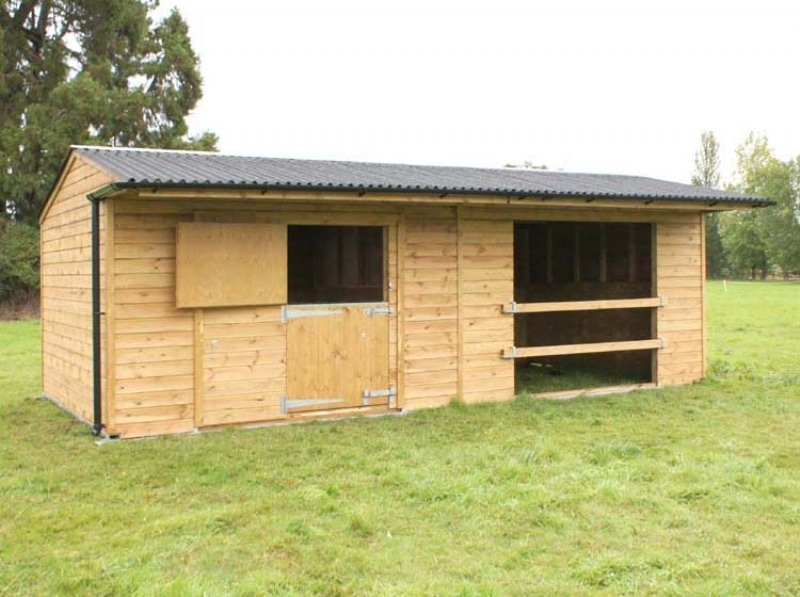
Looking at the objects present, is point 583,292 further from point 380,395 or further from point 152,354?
point 152,354

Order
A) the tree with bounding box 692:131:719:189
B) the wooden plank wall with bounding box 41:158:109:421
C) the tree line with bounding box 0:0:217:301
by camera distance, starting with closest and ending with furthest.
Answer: the wooden plank wall with bounding box 41:158:109:421 → the tree line with bounding box 0:0:217:301 → the tree with bounding box 692:131:719:189

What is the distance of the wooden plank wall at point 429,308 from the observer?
301 inches

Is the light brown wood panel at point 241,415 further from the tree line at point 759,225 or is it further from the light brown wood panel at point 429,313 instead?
the tree line at point 759,225

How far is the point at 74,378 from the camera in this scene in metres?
7.54

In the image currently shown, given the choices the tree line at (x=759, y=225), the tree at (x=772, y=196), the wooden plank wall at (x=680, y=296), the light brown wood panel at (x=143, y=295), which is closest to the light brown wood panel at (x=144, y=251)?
the light brown wood panel at (x=143, y=295)

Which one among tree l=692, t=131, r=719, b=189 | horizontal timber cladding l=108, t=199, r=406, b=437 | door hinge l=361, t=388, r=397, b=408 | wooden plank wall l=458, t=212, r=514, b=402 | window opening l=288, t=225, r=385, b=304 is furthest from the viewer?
tree l=692, t=131, r=719, b=189

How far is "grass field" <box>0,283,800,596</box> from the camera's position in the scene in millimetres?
3658

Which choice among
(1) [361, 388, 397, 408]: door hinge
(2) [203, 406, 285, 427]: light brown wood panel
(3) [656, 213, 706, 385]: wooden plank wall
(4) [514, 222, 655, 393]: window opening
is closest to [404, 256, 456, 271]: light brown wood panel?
(1) [361, 388, 397, 408]: door hinge

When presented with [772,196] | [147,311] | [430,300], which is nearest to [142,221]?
[147,311]

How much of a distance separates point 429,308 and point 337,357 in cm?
101

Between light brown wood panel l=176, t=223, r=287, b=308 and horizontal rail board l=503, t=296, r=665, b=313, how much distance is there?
Result: 2.40 m

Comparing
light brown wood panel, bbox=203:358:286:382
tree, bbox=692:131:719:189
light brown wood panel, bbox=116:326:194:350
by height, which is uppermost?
tree, bbox=692:131:719:189

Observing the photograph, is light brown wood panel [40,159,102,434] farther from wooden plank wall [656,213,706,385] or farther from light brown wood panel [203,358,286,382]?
wooden plank wall [656,213,706,385]

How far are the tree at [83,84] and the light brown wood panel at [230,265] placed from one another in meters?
14.9
